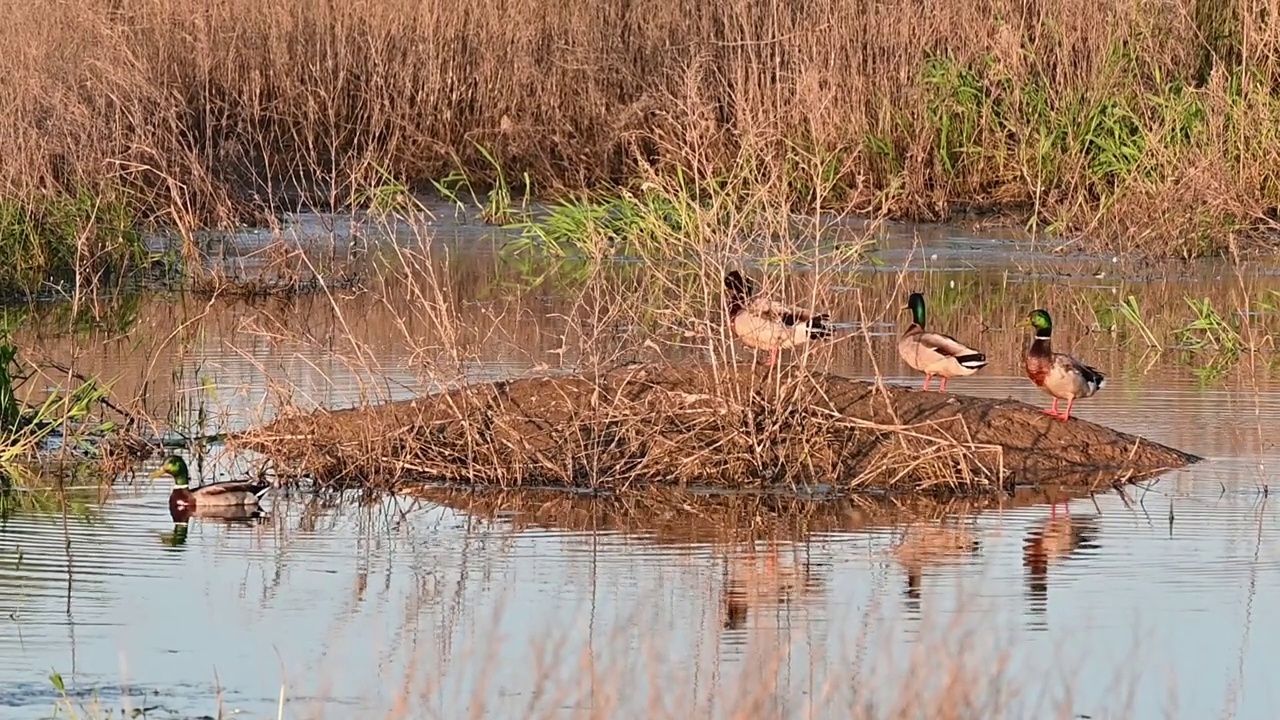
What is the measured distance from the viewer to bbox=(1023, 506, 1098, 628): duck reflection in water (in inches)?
310

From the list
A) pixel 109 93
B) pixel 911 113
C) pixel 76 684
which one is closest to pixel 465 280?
pixel 109 93

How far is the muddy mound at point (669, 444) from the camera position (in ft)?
32.8

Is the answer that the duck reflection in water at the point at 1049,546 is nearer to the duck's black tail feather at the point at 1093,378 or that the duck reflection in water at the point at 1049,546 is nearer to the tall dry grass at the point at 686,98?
the duck's black tail feather at the point at 1093,378

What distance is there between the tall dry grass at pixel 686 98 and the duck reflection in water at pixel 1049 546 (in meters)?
8.67

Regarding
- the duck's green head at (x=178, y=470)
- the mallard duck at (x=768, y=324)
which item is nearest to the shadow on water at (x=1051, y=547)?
the mallard duck at (x=768, y=324)

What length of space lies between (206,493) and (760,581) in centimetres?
249

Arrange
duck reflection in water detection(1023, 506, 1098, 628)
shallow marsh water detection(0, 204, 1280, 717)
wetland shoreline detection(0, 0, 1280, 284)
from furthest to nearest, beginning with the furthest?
1. wetland shoreline detection(0, 0, 1280, 284)
2. duck reflection in water detection(1023, 506, 1098, 628)
3. shallow marsh water detection(0, 204, 1280, 717)

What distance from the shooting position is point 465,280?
17875 mm

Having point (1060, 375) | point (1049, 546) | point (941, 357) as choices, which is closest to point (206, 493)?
point (1049, 546)

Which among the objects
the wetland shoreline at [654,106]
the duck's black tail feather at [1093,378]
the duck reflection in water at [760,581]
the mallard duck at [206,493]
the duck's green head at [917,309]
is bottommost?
the duck reflection in water at [760,581]

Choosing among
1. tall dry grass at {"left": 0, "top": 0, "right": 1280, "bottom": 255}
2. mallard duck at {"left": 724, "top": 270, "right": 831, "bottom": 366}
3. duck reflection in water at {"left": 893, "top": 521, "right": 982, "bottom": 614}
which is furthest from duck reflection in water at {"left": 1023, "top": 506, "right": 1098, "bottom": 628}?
tall dry grass at {"left": 0, "top": 0, "right": 1280, "bottom": 255}

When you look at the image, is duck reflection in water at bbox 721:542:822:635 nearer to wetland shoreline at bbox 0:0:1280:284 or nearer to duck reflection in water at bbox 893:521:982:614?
duck reflection in water at bbox 893:521:982:614

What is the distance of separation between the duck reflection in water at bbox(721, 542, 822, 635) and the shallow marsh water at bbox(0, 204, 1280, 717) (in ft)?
0.06

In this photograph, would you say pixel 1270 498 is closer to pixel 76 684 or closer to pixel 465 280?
pixel 76 684
